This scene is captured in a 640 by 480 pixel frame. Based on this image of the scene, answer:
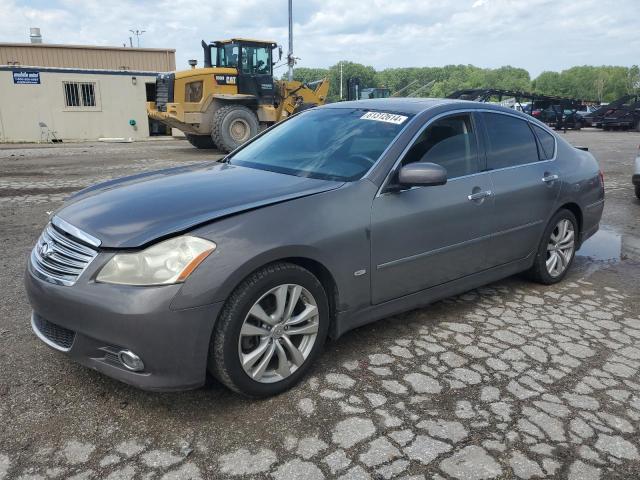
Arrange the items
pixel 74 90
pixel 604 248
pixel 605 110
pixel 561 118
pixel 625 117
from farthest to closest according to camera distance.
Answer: pixel 605 110 → pixel 625 117 → pixel 561 118 → pixel 74 90 → pixel 604 248

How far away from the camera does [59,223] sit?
294 cm

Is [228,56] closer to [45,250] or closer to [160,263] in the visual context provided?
[45,250]

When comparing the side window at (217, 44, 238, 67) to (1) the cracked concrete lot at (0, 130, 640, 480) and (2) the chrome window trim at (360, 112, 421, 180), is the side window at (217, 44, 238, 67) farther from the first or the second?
(2) the chrome window trim at (360, 112, 421, 180)

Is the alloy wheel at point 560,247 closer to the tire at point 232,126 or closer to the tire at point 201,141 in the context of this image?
the tire at point 232,126

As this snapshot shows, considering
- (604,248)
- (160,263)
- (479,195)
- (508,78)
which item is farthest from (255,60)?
(508,78)

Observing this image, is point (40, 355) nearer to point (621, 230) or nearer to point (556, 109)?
point (621, 230)

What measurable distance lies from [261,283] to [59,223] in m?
1.20

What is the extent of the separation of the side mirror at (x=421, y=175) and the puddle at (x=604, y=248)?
3.21 metres

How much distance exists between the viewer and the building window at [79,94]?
24.5 m

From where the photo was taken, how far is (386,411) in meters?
2.75

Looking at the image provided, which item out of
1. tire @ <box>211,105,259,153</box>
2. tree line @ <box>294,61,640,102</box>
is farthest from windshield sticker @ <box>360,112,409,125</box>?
tree line @ <box>294,61,640,102</box>

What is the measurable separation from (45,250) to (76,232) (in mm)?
292

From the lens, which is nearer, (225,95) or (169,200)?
(169,200)

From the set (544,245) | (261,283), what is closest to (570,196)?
(544,245)
